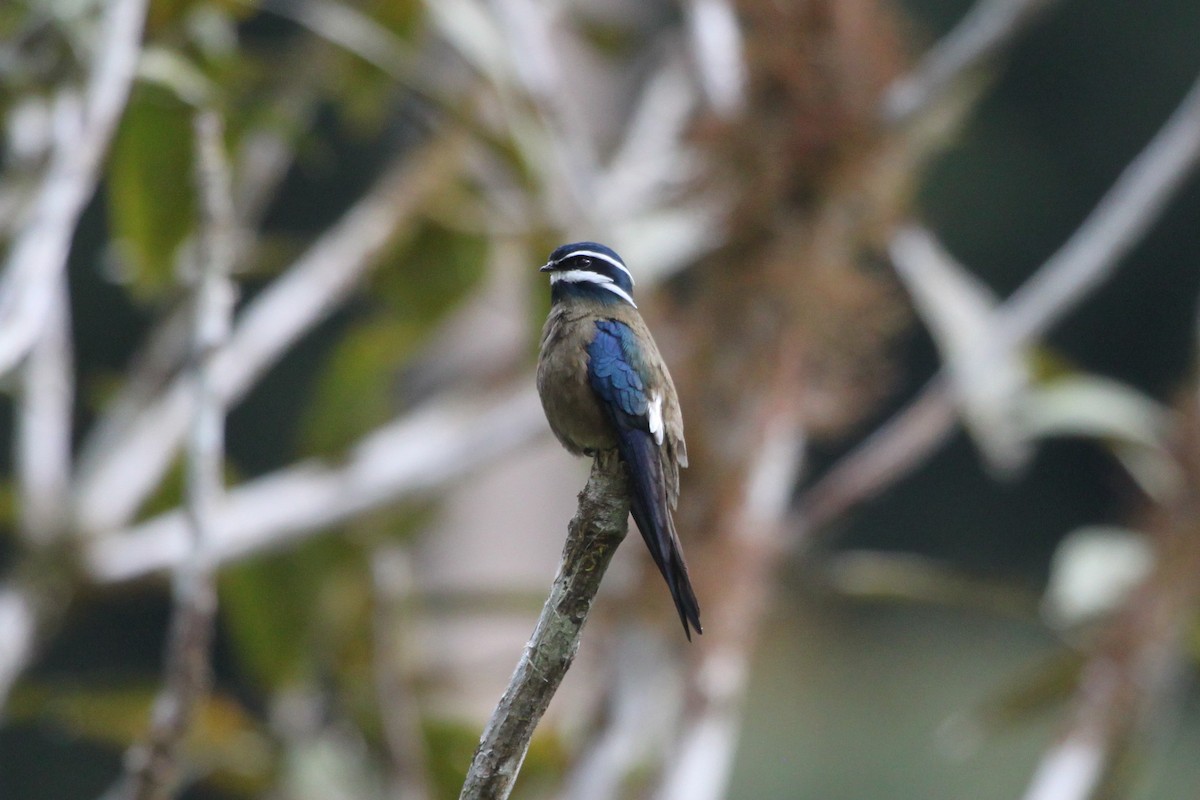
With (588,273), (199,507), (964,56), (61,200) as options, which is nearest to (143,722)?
(199,507)

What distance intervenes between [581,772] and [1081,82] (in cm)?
1748

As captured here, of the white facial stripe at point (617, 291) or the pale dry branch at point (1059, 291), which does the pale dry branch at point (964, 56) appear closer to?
the pale dry branch at point (1059, 291)

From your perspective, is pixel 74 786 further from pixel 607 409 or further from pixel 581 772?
pixel 607 409

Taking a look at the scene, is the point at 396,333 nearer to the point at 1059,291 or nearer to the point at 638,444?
the point at 1059,291

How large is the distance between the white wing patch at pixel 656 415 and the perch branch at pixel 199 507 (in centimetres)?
95

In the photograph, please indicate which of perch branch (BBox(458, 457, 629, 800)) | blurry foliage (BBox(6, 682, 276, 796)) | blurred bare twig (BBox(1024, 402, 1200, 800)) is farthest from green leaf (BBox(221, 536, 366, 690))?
perch branch (BBox(458, 457, 629, 800))

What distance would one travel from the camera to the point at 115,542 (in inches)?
167

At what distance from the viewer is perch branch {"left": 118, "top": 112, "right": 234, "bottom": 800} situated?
279 cm

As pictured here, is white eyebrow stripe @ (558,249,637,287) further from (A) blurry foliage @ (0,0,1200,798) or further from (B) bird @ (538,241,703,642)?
(A) blurry foliage @ (0,0,1200,798)

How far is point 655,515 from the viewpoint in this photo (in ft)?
6.88

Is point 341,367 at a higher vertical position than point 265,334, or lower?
higher

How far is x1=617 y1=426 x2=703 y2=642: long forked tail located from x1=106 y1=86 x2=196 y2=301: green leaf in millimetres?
2197

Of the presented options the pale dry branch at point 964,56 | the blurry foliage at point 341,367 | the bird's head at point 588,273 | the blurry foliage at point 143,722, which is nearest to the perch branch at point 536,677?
the bird's head at point 588,273

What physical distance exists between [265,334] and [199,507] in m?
1.68
